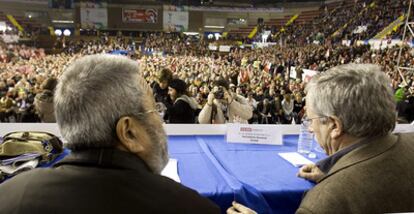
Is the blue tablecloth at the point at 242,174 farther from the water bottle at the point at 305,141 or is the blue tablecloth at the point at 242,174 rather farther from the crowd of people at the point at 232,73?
the crowd of people at the point at 232,73

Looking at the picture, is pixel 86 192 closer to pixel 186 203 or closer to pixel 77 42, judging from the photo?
pixel 186 203

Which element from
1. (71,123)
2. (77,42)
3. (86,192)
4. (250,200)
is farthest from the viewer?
(77,42)

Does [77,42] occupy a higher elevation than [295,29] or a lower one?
lower

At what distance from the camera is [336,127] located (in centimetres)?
122

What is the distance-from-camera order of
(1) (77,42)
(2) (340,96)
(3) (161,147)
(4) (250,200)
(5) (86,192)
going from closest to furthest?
(5) (86,192), (3) (161,147), (2) (340,96), (4) (250,200), (1) (77,42)

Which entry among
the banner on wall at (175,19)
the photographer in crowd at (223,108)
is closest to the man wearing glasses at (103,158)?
the photographer in crowd at (223,108)

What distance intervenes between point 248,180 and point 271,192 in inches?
4.5

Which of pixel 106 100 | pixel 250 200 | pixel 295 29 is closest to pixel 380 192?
pixel 250 200

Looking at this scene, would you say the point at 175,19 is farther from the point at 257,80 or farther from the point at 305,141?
the point at 305,141

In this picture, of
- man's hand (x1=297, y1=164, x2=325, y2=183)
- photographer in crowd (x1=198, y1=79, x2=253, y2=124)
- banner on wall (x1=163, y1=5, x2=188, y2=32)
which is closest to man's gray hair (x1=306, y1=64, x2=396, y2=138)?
man's hand (x1=297, y1=164, x2=325, y2=183)

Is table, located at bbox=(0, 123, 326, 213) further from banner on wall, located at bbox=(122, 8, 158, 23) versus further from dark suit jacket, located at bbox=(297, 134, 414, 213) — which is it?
banner on wall, located at bbox=(122, 8, 158, 23)

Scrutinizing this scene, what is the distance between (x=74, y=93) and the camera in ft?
2.67

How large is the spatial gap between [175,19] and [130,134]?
3054 centimetres

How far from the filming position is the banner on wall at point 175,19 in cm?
3000
